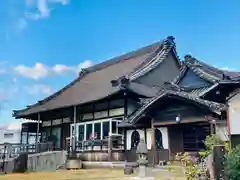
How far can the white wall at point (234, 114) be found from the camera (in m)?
9.76

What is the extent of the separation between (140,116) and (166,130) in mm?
1833

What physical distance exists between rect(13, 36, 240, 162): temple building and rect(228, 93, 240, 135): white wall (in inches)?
22.1

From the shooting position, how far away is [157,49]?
73.7 ft

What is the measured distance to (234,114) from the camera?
9.96 meters

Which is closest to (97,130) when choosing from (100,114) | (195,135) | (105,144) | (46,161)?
(100,114)

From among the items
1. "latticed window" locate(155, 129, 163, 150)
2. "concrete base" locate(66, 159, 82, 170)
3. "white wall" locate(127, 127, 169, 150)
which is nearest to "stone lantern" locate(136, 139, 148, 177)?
"white wall" locate(127, 127, 169, 150)

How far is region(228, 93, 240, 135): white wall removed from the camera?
976cm

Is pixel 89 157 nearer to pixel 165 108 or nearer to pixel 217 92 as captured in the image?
pixel 165 108

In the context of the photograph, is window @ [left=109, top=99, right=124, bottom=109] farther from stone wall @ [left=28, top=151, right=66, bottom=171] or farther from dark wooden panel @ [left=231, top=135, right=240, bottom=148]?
dark wooden panel @ [left=231, top=135, right=240, bottom=148]

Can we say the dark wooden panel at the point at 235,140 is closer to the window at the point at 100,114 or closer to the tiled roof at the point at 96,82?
the tiled roof at the point at 96,82

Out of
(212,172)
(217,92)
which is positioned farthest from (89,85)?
(212,172)

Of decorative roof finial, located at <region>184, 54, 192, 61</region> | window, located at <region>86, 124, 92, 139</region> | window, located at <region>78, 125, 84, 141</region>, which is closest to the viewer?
decorative roof finial, located at <region>184, 54, 192, 61</region>

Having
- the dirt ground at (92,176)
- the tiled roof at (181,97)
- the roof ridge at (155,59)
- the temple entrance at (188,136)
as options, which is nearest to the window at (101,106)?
the roof ridge at (155,59)

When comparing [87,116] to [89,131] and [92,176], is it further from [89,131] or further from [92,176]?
[92,176]
